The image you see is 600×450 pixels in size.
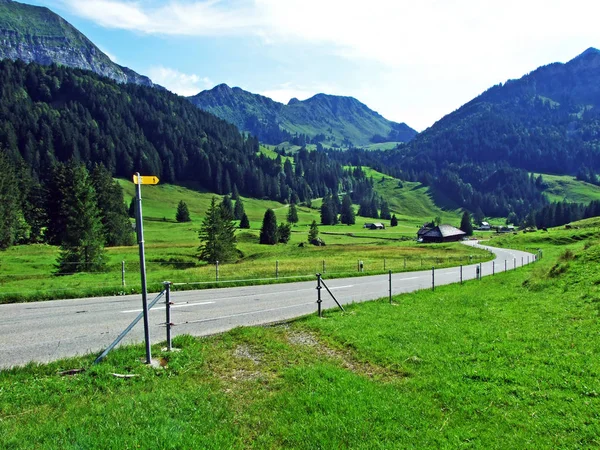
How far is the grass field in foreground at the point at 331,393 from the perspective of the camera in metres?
5.95

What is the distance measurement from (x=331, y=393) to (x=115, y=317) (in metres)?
10.4

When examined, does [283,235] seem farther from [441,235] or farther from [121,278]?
[121,278]

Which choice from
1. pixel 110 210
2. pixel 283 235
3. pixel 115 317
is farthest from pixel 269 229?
pixel 115 317

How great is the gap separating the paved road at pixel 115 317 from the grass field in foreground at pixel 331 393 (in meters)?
1.76

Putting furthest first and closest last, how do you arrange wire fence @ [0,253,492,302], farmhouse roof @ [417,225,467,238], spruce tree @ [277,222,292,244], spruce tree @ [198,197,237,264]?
1. farmhouse roof @ [417,225,467,238]
2. spruce tree @ [277,222,292,244]
3. spruce tree @ [198,197,237,264]
4. wire fence @ [0,253,492,302]

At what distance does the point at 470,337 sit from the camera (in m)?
11.8

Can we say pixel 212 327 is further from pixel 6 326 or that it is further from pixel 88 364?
pixel 6 326

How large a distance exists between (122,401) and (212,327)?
247 inches

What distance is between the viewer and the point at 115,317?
1452cm

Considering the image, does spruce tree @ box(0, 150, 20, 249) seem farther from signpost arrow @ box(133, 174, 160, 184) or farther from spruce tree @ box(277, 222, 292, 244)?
signpost arrow @ box(133, 174, 160, 184)

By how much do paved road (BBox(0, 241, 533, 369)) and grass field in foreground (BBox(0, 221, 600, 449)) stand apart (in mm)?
1757

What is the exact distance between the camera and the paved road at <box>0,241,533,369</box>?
10711 millimetres

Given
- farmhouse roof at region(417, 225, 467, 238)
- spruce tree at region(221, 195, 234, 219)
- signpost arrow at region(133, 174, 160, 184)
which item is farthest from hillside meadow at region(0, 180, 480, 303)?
farmhouse roof at region(417, 225, 467, 238)

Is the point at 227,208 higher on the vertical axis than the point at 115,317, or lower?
higher
